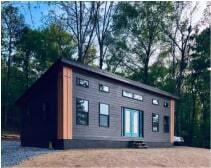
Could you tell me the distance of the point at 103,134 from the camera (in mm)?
16969

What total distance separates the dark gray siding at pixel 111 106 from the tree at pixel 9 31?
15752 mm

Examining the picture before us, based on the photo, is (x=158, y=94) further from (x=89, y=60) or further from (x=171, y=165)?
(x=89, y=60)

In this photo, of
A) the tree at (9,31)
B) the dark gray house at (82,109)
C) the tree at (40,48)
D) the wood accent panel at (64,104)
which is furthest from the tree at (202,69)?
the wood accent panel at (64,104)

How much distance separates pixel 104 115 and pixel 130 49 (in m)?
18.4

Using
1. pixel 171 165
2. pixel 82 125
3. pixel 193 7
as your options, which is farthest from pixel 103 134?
pixel 193 7

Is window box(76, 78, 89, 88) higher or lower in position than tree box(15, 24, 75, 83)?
lower

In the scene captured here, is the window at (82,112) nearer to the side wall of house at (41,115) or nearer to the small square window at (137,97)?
the side wall of house at (41,115)

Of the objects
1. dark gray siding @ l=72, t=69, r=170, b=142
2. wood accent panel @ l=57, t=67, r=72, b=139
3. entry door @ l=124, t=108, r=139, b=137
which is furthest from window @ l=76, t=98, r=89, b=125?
entry door @ l=124, t=108, r=139, b=137

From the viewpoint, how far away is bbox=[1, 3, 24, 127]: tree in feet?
102

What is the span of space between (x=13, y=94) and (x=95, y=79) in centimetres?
1833

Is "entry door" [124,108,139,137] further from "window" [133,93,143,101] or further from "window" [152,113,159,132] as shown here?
"window" [152,113,159,132]

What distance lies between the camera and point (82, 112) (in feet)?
51.4

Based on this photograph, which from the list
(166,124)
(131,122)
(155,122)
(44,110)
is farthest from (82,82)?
(166,124)

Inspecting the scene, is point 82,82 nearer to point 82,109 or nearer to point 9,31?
point 82,109
